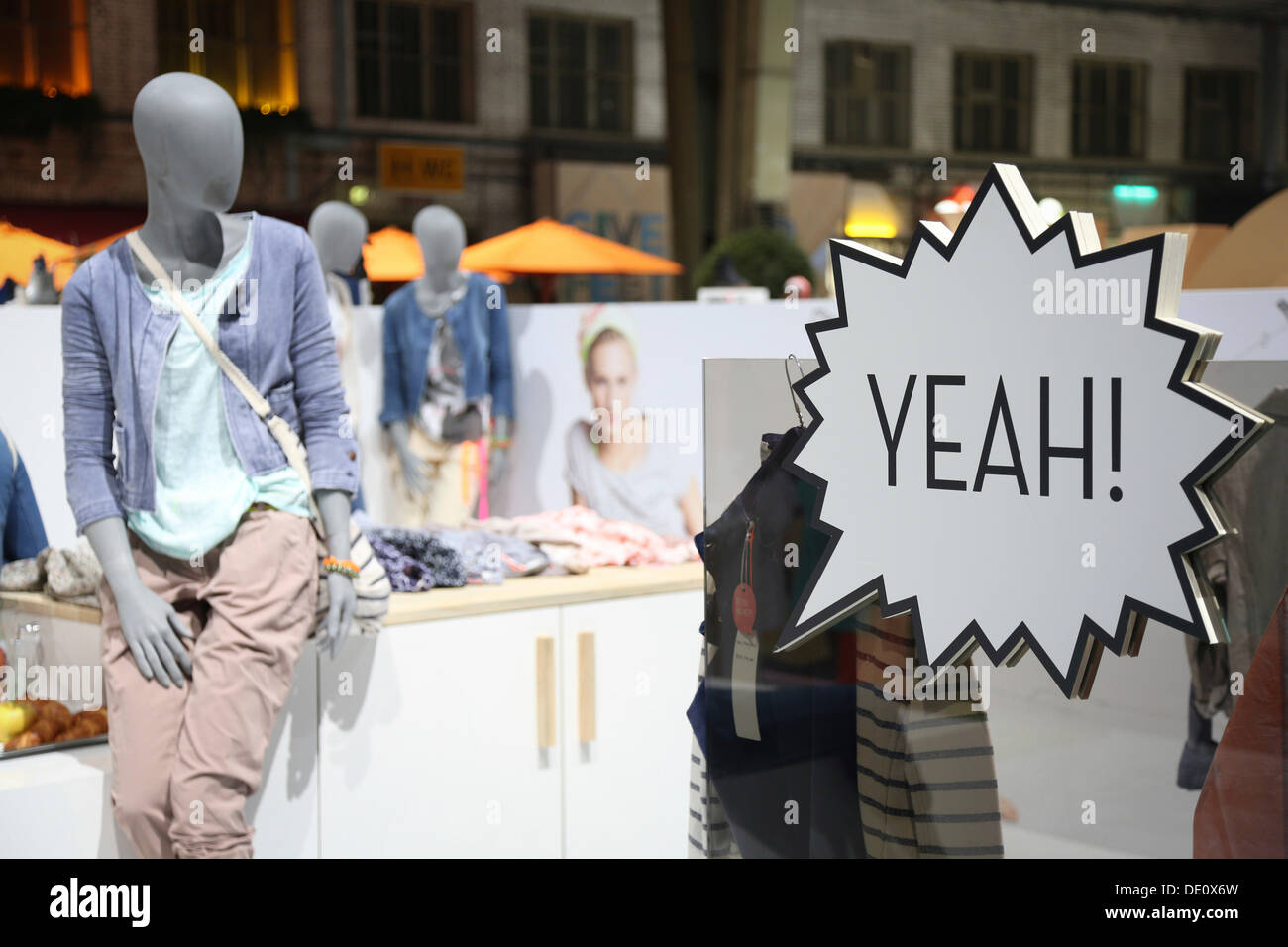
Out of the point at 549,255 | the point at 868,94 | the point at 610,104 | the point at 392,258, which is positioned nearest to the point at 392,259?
the point at 392,258

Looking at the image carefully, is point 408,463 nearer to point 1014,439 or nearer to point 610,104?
point 1014,439

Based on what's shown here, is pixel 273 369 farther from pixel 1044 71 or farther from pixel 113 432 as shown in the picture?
pixel 1044 71

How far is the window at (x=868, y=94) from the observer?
51.3ft

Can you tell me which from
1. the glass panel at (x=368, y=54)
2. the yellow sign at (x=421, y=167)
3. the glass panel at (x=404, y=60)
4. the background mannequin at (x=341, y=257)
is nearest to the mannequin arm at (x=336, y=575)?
the background mannequin at (x=341, y=257)

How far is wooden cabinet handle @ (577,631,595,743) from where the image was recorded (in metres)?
2.96

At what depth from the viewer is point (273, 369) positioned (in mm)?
2314

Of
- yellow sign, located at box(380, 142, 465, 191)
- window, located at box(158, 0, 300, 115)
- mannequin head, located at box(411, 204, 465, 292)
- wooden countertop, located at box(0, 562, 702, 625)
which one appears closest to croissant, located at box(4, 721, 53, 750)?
wooden countertop, located at box(0, 562, 702, 625)

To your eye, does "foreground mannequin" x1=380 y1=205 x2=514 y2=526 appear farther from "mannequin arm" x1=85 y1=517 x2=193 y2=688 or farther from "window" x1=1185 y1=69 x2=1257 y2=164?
"window" x1=1185 y1=69 x2=1257 y2=164

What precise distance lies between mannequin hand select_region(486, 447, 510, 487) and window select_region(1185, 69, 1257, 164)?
14779 millimetres

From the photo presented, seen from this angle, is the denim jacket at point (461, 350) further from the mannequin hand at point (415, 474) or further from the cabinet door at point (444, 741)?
the cabinet door at point (444, 741)

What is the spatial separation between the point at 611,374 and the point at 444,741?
2348mm

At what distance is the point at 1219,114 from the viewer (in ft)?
56.7
